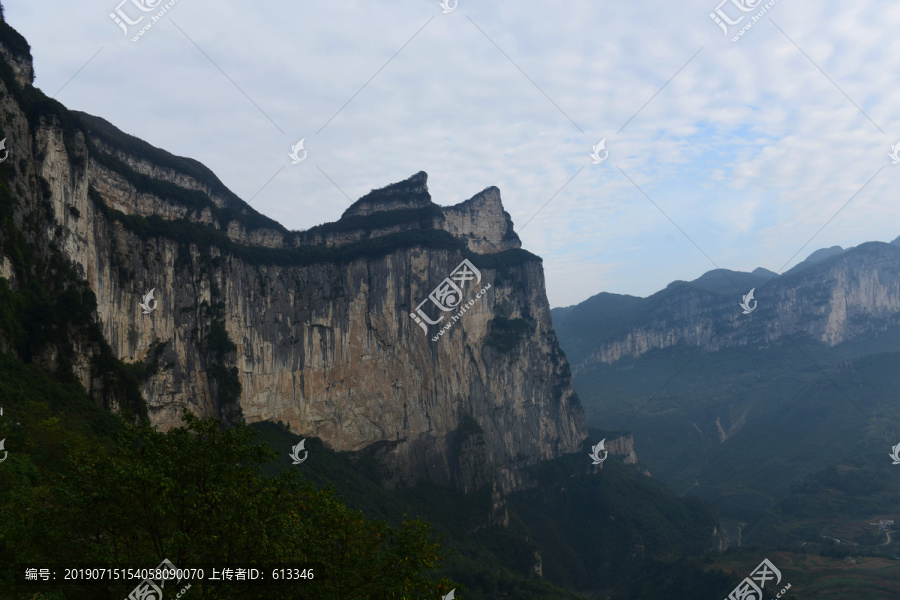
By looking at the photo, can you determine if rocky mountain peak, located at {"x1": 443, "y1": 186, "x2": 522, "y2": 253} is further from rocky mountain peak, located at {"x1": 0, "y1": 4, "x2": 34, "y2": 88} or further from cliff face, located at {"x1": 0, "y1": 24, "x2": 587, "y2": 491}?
rocky mountain peak, located at {"x1": 0, "y1": 4, "x2": 34, "y2": 88}

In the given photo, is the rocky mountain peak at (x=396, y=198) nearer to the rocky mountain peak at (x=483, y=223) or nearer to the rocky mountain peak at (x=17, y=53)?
the rocky mountain peak at (x=483, y=223)

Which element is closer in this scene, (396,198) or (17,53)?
(17,53)

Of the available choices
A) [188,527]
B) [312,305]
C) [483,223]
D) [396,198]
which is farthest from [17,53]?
[483,223]

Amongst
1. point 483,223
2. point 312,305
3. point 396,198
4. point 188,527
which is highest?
point 396,198

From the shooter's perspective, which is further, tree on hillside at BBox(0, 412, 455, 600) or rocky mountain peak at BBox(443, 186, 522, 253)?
rocky mountain peak at BBox(443, 186, 522, 253)

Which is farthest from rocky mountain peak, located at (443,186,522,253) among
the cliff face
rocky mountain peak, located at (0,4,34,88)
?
rocky mountain peak, located at (0,4,34,88)

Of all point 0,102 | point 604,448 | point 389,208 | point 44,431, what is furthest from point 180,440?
point 604,448

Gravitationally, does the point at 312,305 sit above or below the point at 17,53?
below

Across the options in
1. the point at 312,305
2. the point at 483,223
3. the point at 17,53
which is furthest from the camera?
the point at 483,223

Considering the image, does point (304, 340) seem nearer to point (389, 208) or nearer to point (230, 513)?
point (389, 208)

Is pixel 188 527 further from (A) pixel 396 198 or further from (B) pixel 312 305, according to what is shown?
(A) pixel 396 198
